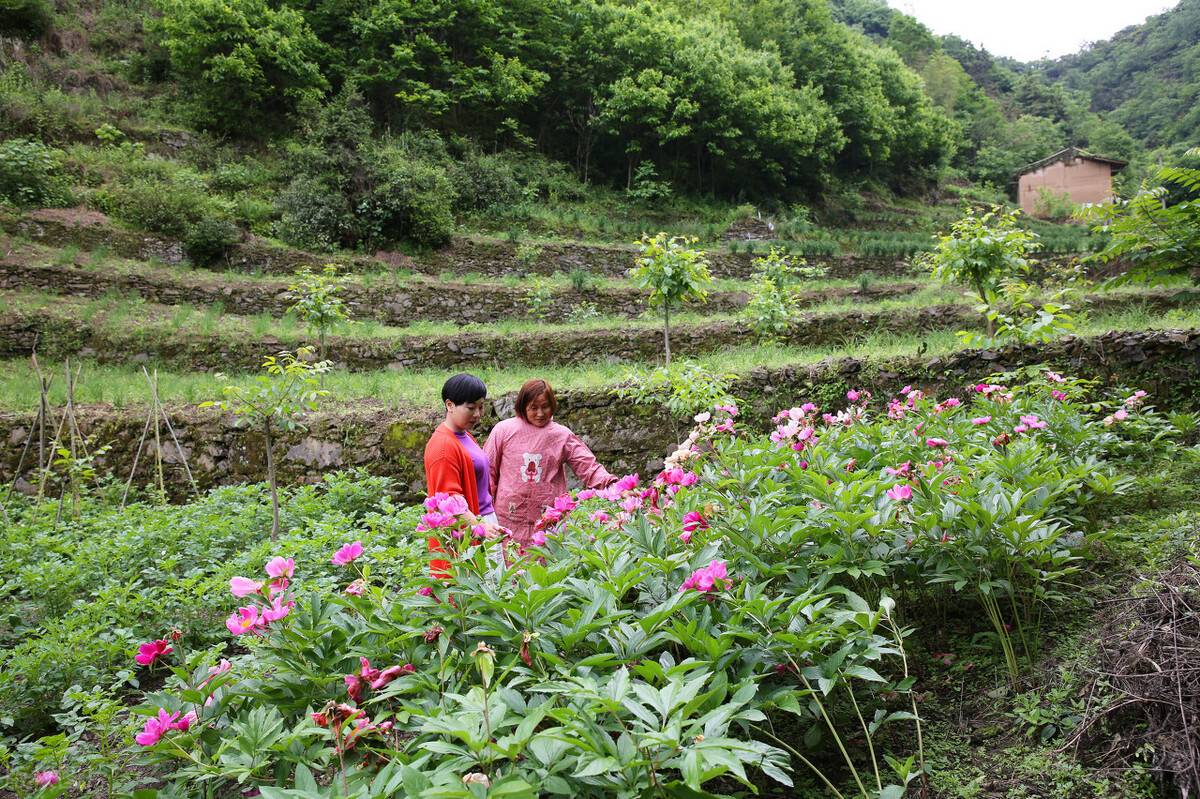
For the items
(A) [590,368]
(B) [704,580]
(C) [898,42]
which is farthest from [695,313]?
(C) [898,42]

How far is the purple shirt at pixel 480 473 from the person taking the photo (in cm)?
279

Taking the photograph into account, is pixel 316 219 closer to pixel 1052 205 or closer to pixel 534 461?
pixel 534 461

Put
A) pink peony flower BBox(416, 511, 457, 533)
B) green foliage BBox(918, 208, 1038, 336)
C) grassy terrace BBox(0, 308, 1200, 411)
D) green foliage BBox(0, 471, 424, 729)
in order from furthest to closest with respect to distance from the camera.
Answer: grassy terrace BBox(0, 308, 1200, 411)
green foliage BBox(918, 208, 1038, 336)
green foliage BBox(0, 471, 424, 729)
pink peony flower BBox(416, 511, 457, 533)

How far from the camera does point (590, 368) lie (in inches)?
316

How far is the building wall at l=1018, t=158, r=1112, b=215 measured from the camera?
25.9 meters

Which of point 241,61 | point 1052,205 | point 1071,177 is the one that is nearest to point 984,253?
point 241,61

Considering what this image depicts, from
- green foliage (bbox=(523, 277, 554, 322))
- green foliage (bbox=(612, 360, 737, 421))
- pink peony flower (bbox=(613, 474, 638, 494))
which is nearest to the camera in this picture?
pink peony flower (bbox=(613, 474, 638, 494))

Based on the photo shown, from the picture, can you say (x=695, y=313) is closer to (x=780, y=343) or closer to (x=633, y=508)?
(x=780, y=343)

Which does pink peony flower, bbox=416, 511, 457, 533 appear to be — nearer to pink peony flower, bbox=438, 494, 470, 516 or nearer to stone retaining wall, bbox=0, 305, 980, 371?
pink peony flower, bbox=438, 494, 470, 516

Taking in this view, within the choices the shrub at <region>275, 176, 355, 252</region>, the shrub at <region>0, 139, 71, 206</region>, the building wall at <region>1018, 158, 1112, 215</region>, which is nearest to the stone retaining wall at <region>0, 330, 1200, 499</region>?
the shrub at <region>275, 176, 355, 252</region>

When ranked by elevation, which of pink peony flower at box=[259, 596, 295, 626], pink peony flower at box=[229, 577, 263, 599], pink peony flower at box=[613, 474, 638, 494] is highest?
pink peony flower at box=[229, 577, 263, 599]

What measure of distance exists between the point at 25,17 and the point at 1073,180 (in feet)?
128

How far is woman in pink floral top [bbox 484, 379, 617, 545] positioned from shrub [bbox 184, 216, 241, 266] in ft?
37.5

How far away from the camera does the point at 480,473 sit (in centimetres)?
281
